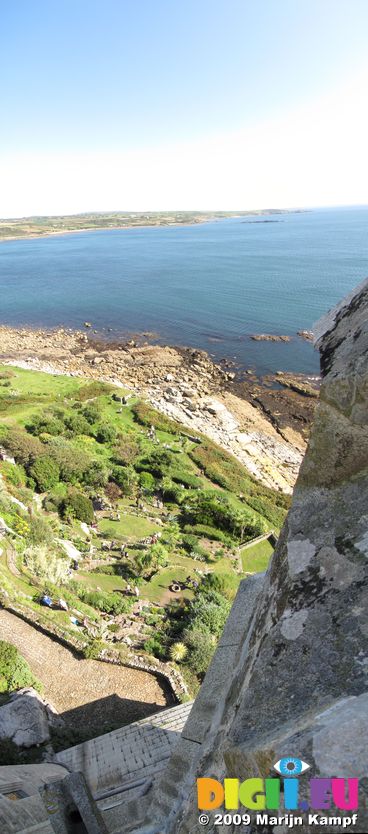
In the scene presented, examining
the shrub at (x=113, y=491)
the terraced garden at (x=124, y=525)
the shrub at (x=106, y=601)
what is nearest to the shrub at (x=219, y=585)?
the terraced garden at (x=124, y=525)

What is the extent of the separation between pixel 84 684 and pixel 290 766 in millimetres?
13828

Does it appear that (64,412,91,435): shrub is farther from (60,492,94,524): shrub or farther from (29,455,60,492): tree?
(60,492,94,524): shrub

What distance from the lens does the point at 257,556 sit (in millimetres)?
23234

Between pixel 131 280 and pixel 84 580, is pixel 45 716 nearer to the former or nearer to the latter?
pixel 84 580

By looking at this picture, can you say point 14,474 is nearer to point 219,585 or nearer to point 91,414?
point 91,414

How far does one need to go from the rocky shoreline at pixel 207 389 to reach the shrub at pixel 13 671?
25.6 m

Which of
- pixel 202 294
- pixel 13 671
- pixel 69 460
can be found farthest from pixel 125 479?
pixel 202 294

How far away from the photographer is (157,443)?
35.0m

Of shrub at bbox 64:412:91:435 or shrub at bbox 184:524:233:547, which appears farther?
shrub at bbox 64:412:91:435

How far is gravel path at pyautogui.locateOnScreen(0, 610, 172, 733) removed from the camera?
492 inches

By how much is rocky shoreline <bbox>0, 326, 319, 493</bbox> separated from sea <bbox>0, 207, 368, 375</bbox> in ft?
13.5

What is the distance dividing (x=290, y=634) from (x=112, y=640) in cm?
1453

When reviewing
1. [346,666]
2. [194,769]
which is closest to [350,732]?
[346,666]

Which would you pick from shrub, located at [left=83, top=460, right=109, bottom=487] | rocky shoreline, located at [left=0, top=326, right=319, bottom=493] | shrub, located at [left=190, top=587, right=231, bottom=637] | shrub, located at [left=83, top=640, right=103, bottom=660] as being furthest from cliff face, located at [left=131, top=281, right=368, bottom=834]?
rocky shoreline, located at [left=0, top=326, right=319, bottom=493]
